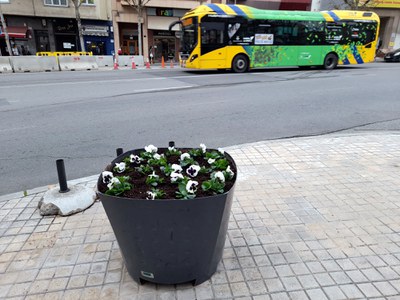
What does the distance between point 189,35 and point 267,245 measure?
52.2 ft

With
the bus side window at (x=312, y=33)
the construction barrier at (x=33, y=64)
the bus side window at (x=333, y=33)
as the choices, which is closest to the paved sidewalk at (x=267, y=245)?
the bus side window at (x=312, y=33)

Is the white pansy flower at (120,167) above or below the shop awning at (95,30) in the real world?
below

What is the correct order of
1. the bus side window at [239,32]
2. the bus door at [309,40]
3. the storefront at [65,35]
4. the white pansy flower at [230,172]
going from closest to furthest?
1. the white pansy flower at [230,172]
2. the bus side window at [239,32]
3. the bus door at [309,40]
4. the storefront at [65,35]

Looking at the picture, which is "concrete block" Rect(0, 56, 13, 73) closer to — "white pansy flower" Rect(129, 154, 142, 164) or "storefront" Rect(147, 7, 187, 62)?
"storefront" Rect(147, 7, 187, 62)

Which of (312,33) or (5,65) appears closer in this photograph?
(312,33)

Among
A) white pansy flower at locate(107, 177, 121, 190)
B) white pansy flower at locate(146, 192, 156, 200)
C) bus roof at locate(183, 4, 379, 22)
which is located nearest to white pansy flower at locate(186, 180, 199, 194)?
white pansy flower at locate(146, 192, 156, 200)

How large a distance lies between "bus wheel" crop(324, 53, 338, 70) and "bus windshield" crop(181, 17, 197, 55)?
8622 millimetres

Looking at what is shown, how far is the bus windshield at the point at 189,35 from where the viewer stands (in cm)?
Result: 1677

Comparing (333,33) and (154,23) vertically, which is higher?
(154,23)

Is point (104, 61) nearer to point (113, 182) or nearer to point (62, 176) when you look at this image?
point (62, 176)

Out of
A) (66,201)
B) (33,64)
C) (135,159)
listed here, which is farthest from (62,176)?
(33,64)

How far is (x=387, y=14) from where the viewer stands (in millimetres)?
38844

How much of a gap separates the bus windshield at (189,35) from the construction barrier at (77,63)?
27.1 feet

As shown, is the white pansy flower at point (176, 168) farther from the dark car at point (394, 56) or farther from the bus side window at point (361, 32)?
the dark car at point (394, 56)
